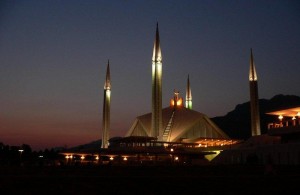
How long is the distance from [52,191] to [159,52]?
43.9 metres

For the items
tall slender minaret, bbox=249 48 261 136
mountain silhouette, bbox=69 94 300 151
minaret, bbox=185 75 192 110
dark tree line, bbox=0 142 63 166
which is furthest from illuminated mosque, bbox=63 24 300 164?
mountain silhouette, bbox=69 94 300 151

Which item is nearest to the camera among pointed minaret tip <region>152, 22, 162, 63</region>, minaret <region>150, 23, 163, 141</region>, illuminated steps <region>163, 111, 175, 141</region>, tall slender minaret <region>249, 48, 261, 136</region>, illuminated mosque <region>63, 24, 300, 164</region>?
illuminated mosque <region>63, 24, 300, 164</region>

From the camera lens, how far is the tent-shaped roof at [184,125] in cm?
5580

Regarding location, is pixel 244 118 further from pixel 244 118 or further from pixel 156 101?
pixel 156 101

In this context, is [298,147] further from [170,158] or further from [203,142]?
[203,142]

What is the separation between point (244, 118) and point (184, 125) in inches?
3295

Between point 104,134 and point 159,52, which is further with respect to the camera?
point 104,134

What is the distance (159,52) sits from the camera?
52938 millimetres

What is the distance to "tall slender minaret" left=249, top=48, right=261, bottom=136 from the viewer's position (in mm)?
48625

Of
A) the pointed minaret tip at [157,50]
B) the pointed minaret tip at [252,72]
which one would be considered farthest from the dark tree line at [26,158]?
the pointed minaret tip at [252,72]

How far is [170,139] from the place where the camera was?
54750 millimetres

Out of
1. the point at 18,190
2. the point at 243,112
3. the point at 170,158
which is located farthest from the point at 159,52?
the point at 243,112

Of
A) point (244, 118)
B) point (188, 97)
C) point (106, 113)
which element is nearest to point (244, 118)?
point (244, 118)

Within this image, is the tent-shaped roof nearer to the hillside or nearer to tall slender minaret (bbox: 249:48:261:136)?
tall slender minaret (bbox: 249:48:261:136)
